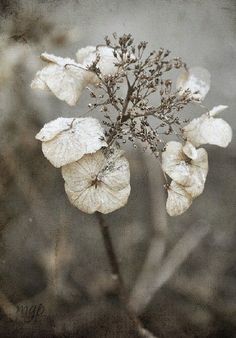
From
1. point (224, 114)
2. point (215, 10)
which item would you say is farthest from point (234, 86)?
point (215, 10)

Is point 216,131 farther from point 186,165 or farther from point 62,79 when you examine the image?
point 62,79

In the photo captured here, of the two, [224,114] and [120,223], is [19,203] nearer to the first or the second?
[120,223]

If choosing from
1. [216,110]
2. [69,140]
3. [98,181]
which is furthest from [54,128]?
[216,110]

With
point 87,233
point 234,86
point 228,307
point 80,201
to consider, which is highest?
point 234,86

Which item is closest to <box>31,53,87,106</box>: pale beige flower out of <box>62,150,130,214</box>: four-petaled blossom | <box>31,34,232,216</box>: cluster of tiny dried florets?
<box>31,34,232,216</box>: cluster of tiny dried florets

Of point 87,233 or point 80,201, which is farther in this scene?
point 87,233

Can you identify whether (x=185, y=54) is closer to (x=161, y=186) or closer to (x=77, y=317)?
(x=161, y=186)

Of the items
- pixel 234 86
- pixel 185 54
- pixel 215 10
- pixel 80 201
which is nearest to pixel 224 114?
pixel 234 86

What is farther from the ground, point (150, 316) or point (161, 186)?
point (161, 186)
